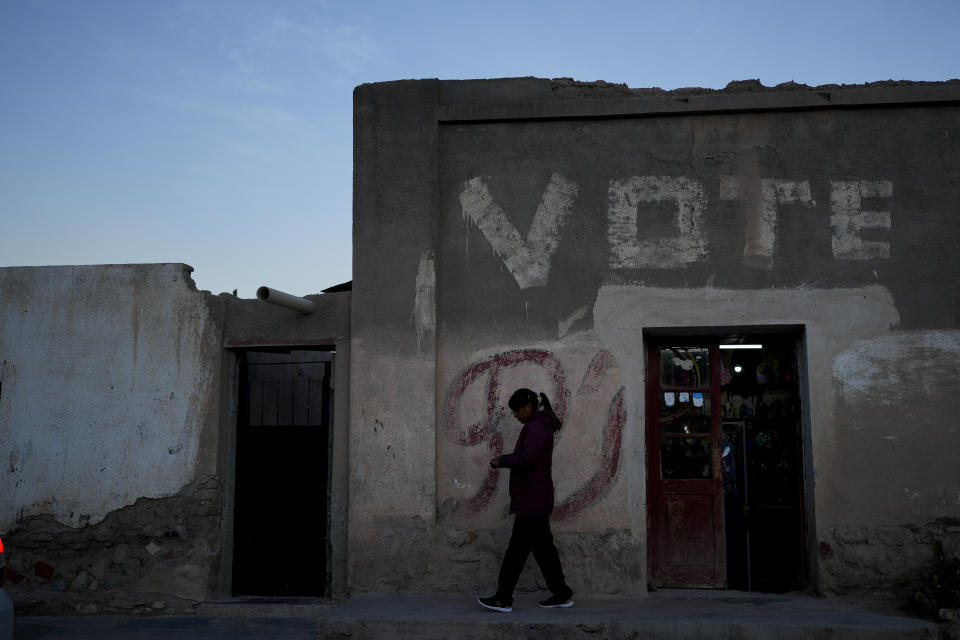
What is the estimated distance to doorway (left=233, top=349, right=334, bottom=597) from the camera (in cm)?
747

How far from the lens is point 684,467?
7172 millimetres

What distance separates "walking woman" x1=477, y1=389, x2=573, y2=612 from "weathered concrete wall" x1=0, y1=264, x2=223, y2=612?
2.66 meters

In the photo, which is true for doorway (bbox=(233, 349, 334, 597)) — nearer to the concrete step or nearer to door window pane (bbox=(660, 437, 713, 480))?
the concrete step

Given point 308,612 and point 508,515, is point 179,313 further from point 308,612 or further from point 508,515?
point 508,515

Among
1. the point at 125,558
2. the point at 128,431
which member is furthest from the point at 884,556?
the point at 128,431

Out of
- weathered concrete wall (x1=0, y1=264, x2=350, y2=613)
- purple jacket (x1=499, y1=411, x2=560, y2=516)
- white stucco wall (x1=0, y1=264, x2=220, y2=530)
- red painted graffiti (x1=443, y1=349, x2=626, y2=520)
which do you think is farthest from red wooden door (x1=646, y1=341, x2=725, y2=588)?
white stucco wall (x1=0, y1=264, x2=220, y2=530)

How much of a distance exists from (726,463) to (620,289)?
1873 millimetres

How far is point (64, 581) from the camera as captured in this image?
716cm

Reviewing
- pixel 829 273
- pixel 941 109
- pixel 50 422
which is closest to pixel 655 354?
pixel 829 273

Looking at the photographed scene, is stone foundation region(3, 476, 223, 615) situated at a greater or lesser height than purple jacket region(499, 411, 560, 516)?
lesser

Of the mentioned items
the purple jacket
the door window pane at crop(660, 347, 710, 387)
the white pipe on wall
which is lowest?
the purple jacket

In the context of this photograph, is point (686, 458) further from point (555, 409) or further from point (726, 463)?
point (555, 409)

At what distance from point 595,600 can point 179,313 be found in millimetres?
4267

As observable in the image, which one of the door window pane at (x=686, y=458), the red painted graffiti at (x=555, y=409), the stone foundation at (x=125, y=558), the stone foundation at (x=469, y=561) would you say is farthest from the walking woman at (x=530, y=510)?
the stone foundation at (x=125, y=558)
